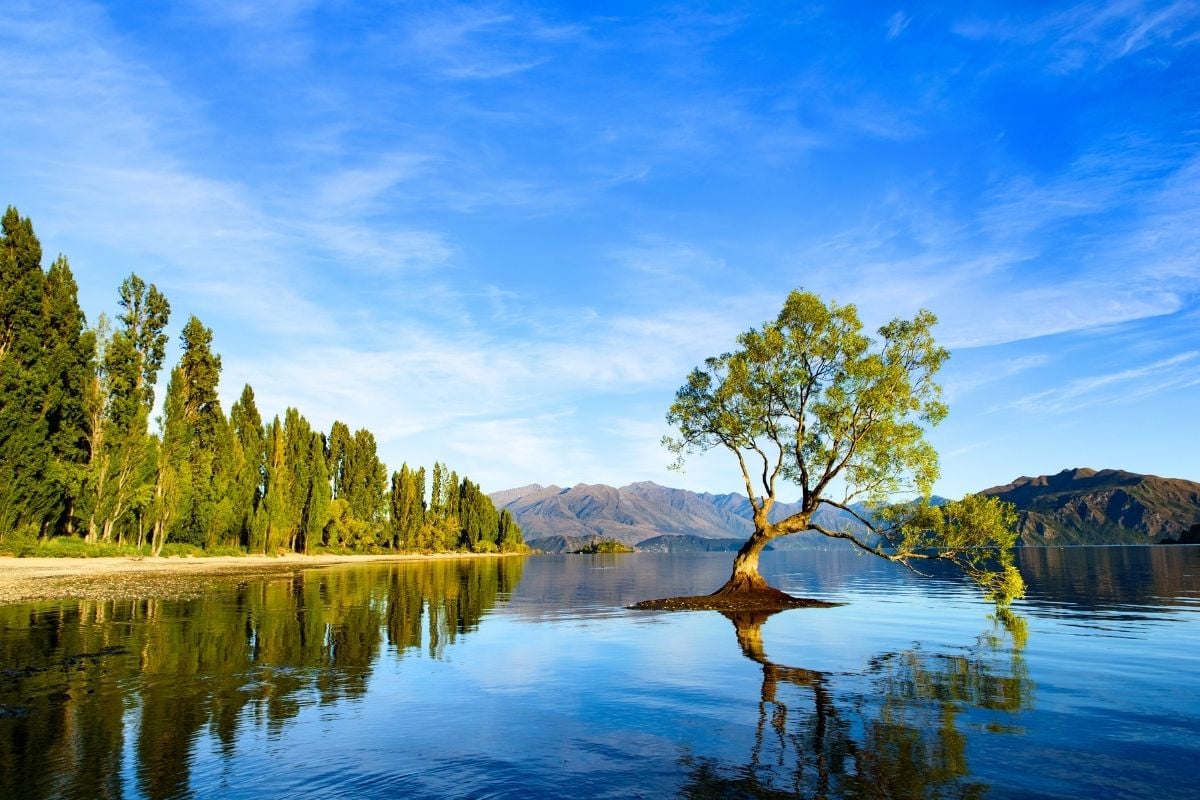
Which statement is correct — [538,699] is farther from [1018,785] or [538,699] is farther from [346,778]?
[1018,785]

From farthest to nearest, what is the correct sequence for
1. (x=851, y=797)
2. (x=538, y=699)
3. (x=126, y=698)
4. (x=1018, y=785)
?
(x=538, y=699) → (x=126, y=698) → (x=1018, y=785) → (x=851, y=797)

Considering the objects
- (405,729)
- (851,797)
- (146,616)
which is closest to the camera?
(851,797)

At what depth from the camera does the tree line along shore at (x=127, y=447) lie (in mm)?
67688

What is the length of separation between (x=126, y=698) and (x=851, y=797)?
653 inches

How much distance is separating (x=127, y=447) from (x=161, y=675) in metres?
73.3

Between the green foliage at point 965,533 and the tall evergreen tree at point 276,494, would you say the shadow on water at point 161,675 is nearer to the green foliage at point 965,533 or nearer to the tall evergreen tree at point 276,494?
the green foliage at point 965,533

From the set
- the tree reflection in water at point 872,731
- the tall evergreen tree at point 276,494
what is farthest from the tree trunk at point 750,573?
the tall evergreen tree at point 276,494

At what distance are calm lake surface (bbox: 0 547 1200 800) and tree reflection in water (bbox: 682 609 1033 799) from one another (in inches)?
2.9

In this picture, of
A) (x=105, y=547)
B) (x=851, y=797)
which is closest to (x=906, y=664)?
Answer: (x=851, y=797)

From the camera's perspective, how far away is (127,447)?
3100 inches

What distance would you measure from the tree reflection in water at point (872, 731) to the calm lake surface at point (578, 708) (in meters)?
0.07

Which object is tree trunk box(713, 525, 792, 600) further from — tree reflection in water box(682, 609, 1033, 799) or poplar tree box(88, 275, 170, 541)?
poplar tree box(88, 275, 170, 541)

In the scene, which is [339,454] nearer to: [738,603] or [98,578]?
[98,578]

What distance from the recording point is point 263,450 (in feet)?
376
